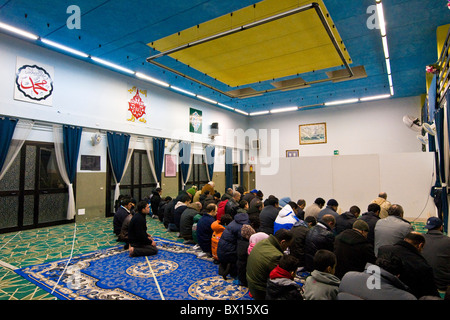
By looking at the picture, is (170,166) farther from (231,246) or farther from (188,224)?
(231,246)

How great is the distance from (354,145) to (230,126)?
A: 6395 mm

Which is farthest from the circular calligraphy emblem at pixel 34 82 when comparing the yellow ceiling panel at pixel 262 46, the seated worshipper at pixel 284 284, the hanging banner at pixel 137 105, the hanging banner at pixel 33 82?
the seated worshipper at pixel 284 284

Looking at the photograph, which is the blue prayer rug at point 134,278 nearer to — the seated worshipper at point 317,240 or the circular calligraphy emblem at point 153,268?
the circular calligraphy emblem at point 153,268

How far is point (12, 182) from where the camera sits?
666 cm

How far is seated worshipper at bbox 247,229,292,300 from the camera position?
2.81 meters

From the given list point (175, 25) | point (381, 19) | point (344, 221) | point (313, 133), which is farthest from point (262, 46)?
point (313, 133)

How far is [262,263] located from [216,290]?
0.98 metres

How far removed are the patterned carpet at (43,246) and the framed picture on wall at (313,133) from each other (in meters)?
6.96

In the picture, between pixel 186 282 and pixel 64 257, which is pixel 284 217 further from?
pixel 64 257

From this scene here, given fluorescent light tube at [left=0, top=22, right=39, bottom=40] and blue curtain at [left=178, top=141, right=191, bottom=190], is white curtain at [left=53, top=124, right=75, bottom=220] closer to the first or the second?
fluorescent light tube at [left=0, top=22, right=39, bottom=40]

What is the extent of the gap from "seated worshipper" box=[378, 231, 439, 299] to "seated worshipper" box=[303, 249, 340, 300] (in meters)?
0.60

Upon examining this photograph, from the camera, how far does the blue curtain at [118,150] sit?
28.6 ft

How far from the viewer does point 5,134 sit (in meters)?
6.38

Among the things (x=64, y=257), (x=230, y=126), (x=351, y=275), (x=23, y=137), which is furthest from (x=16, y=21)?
(x=230, y=126)
